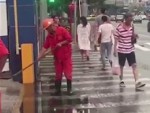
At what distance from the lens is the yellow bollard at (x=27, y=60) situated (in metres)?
12.6

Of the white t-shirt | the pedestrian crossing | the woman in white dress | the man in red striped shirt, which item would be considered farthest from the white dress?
the man in red striped shirt

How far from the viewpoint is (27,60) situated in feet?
41.2

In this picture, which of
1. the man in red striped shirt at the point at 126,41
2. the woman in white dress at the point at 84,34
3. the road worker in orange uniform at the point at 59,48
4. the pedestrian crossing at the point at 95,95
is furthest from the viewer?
the woman in white dress at the point at 84,34

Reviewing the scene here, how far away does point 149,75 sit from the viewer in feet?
48.3

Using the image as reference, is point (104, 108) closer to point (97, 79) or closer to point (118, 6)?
point (97, 79)

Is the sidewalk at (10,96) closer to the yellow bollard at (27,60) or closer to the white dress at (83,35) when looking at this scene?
the yellow bollard at (27,60)

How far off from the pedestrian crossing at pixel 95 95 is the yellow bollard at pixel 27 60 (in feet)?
1.46

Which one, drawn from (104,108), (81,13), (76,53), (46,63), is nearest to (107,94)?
(104,108)

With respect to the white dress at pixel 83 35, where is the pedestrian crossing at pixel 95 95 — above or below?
below

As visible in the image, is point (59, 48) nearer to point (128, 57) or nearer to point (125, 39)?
point (125, 39)

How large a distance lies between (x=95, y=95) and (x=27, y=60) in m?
2.33

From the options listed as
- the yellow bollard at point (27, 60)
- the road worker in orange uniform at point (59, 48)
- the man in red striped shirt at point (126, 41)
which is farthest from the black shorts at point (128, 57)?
the yellow bollard at point (27, 60)

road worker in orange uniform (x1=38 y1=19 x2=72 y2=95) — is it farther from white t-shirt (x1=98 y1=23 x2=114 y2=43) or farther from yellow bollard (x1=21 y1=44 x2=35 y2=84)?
white t-shirt (x1=98 y1=23 x2=114 y2=43)

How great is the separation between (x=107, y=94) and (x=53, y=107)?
189 cm
